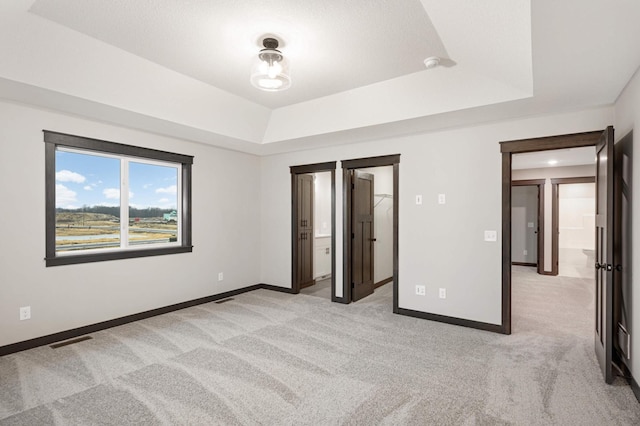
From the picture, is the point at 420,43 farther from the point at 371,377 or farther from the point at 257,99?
the point at 371,377

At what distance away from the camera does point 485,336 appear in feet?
12.1

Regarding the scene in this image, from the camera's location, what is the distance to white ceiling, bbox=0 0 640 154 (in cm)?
205

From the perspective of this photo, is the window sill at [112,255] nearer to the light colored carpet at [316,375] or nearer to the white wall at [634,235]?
the light colored carpet at [316,375]

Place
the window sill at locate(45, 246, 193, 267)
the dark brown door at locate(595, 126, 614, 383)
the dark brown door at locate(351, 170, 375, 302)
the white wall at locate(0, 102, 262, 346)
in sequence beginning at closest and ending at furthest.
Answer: the dark brown door at locate(595, 126, 614, 383) → the white wall at locate(0, 102, 262, 346) → the window sill at locate(45, 246, 193, 267) → the dark brown door at locate(351, 170, 375, 302)

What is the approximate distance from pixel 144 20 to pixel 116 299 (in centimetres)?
312

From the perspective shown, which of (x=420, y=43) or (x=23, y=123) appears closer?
(x=420, y=43)

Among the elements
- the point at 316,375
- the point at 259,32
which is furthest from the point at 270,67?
the point at 316,375

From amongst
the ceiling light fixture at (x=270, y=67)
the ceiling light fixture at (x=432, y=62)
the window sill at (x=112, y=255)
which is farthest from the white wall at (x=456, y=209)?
the window sill at (x=112, y=255)

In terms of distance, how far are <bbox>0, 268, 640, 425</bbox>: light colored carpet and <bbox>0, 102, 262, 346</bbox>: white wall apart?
353 millimetres

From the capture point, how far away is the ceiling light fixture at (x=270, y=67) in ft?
9.08

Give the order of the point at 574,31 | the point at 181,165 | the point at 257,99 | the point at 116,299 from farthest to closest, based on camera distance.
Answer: the point at 181,165 < the point at 257,99 < the point at 116,299 < the point at 574,31

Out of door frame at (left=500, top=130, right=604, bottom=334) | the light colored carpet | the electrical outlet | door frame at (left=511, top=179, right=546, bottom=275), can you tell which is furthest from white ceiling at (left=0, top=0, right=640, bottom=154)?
door frame at (left=511, top=179, right=546, bottom=275)

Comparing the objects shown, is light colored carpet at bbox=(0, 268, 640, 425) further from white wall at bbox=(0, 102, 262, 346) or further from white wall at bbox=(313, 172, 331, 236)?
white wall at bbox=(313, 172, 331, 236)

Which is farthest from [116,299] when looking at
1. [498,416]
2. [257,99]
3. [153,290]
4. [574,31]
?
[574,31]
